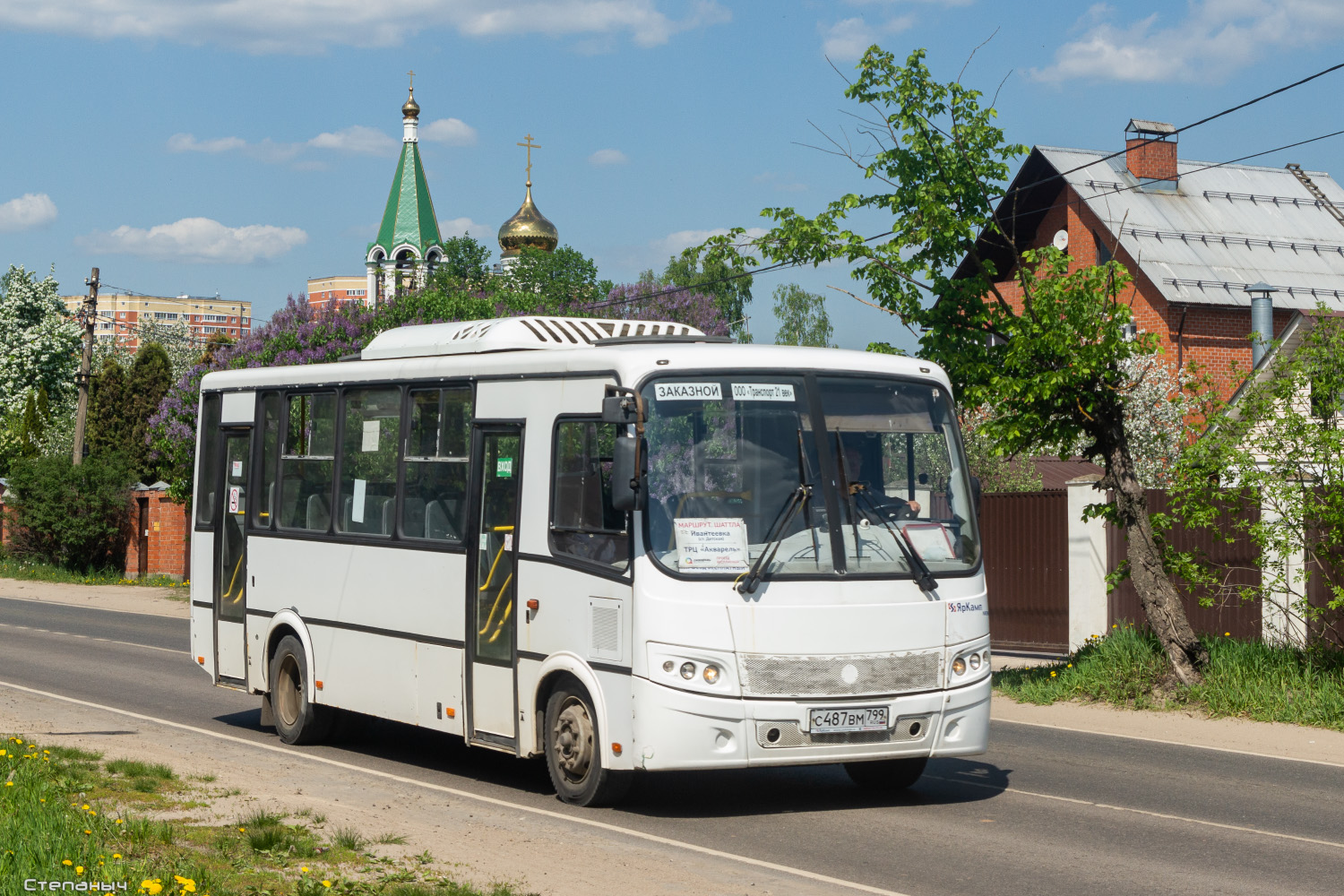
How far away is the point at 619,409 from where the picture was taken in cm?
911

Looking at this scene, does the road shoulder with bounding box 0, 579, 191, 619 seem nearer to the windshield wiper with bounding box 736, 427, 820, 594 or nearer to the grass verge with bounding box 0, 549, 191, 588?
the grass verge with bounding box 0, 549, 191, 588

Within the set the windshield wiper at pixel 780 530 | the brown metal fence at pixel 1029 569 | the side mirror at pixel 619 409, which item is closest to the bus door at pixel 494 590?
the side mirror at pixel 619 409

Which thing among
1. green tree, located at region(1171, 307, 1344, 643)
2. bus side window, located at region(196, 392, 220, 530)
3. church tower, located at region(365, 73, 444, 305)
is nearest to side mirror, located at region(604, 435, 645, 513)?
bus side window, located at region(196, 392, 220, 530)

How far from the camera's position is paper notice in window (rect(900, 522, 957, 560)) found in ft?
31.2

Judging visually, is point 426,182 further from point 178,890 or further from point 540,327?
point 178,890

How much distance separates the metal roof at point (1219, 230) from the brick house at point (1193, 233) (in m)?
0.04

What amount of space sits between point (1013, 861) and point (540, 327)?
16.0 ft

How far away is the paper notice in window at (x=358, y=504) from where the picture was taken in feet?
39.0

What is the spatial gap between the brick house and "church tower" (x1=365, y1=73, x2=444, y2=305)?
33237 millimetres

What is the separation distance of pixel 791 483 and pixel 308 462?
16.2 ft

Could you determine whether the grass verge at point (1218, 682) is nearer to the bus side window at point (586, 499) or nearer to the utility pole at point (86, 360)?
the bus side window at point (586, 499)

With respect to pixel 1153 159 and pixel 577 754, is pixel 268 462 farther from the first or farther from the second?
pixel 1153 159

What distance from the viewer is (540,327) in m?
11.0

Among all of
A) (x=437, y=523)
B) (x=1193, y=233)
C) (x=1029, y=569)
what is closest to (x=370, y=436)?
(x=437, y=523)
